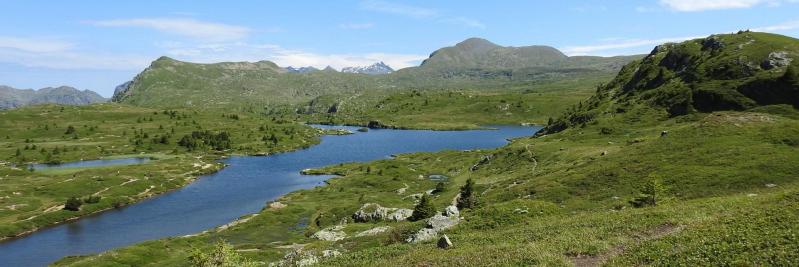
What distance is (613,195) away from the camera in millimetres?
78188

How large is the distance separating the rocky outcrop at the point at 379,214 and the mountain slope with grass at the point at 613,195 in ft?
2.28

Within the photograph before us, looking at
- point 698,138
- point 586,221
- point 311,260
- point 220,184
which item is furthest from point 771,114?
point 220,184

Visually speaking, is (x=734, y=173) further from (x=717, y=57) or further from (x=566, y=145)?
(x=717, y=57)

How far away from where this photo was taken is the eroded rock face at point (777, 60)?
132m

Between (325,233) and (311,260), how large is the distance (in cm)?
4625

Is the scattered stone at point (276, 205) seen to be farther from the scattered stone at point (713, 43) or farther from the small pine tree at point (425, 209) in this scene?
the scattered stone at point (713, 43)

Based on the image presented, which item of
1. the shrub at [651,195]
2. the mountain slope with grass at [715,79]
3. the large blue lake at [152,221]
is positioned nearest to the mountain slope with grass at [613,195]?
the shrub at [651,195]

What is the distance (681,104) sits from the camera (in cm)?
13938

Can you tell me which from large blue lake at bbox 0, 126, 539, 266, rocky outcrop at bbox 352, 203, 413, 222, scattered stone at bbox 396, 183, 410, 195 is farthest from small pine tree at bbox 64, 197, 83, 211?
scattered stone at bbox 396, 183, 410, 195

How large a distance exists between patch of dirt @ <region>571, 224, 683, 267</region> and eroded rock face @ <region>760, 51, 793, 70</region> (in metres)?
123

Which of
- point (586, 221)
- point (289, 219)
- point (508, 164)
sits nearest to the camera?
point (586, 221)

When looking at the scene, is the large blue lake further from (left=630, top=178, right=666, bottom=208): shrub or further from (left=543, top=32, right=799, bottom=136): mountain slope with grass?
(left=543, top=32, right=799, bottom=136): mountain slope with grass

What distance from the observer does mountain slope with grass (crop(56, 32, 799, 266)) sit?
34250 mm

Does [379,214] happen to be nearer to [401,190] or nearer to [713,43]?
[401,190]
